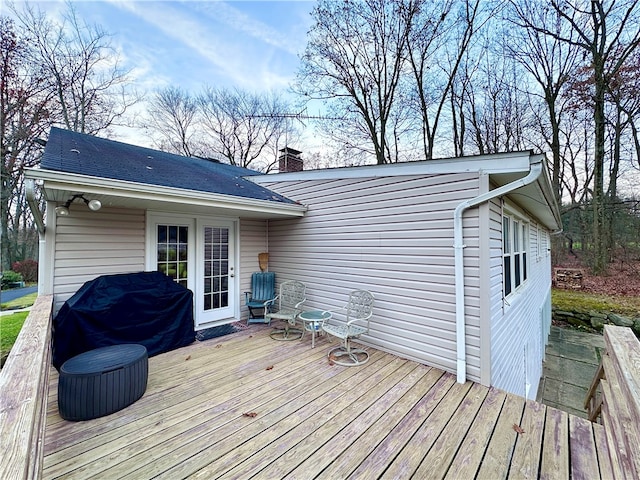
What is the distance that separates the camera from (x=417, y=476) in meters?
1.87

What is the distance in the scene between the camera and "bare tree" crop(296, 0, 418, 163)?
9500 mm

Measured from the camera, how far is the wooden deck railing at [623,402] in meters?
1.72

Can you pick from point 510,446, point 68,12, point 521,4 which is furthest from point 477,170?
point 68,12

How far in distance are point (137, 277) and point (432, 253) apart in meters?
4.00

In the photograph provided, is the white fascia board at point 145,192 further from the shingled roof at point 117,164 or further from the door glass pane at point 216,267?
the door glass pane at point 216,267

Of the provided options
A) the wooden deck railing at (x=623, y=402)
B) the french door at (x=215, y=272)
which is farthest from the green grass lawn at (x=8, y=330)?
the wooden deck railing at (x=623, y=402)

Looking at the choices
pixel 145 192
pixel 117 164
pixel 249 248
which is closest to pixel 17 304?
pixel 117 164

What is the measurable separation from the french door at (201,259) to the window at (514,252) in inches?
177

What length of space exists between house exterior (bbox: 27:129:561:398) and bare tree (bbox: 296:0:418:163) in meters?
6.93

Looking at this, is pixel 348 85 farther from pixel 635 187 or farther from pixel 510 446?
pixel 635 187

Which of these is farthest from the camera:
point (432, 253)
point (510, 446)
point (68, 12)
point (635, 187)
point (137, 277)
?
point (635, 187)

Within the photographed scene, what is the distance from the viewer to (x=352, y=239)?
14.5 feet

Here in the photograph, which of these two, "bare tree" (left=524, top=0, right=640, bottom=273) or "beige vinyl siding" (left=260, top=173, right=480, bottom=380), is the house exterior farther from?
"bare tree" (left=524, top=0, right=640, bottom=273)

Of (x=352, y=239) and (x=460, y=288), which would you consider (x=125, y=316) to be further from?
(x=460, y=288)
